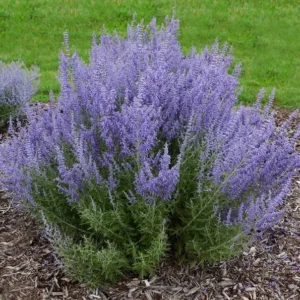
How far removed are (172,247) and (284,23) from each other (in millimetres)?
6774

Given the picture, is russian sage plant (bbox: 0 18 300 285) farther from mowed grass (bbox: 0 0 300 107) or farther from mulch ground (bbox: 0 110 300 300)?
mowed grass (bbox: 0 0 300 107)

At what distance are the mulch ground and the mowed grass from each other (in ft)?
13.1

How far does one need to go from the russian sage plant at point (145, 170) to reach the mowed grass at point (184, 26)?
4192mm

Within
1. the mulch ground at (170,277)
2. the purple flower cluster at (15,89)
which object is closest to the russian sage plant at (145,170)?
the mulch ground at (170,277)

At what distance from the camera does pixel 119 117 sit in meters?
2.80

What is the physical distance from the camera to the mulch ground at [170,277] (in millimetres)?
3244

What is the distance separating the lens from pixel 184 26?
8.88 metres

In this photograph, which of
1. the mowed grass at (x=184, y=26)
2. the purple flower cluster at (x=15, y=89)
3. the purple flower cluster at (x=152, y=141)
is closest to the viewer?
the purple flower cluster at (x=152, y=141)

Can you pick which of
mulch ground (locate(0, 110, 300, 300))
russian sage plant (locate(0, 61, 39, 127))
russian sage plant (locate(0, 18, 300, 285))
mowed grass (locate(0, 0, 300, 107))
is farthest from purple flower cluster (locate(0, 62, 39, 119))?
russian sage plant (locate(0, 18, 300, 285))

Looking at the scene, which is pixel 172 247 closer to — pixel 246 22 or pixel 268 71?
pixel 268 71

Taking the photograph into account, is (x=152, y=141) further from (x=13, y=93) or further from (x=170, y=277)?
(x=13, y=93)

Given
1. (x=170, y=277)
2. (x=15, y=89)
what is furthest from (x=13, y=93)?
(x=170, y=277)

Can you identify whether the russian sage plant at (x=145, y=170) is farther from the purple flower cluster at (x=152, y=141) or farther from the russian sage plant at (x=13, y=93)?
the russian sage plant at (x=13, y=93)

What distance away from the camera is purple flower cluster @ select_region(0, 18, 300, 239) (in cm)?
Result: 277
